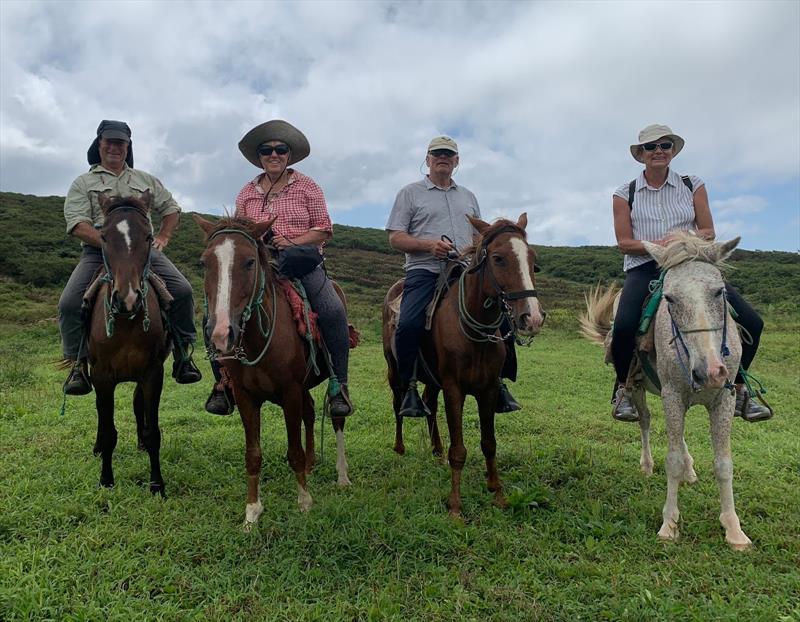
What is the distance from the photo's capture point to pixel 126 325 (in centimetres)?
513

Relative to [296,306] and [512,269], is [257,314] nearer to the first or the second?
[296,306]

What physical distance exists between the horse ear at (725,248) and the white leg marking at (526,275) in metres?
1.42

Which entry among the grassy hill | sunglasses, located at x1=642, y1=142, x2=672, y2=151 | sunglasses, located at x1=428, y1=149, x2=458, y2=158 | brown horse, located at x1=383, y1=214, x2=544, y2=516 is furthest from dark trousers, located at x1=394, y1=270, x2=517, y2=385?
the grassy hill

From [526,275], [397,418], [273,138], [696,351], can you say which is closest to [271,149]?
[273,138]

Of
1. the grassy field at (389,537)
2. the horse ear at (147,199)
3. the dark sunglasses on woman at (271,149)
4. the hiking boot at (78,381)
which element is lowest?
the grassy field at (389,537)

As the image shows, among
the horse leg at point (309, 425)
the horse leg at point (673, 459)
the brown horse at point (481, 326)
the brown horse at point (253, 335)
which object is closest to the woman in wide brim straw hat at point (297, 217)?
the brown horse at point (253, 335)

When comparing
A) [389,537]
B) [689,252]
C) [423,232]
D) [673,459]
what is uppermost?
[423,232]

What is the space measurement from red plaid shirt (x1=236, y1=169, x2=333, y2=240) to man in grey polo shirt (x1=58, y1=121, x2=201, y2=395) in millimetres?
978

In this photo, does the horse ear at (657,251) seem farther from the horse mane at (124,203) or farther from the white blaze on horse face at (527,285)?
the horse mane at (124,203)

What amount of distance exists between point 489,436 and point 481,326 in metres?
1.16

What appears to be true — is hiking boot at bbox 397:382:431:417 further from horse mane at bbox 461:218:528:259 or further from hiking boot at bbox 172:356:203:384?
hiking boot at bbox 172:356:203:384

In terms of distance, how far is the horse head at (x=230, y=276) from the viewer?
3803 millimetres

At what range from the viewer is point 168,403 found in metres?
9.65

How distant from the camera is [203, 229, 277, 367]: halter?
4.15 meters
